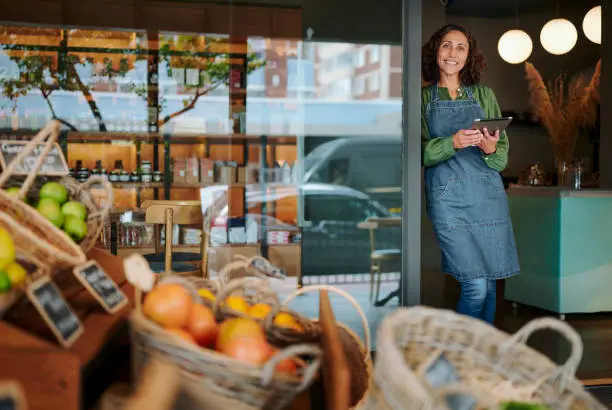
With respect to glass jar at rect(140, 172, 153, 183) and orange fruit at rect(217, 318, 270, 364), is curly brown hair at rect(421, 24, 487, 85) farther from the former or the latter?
glass jar at rect(140, 172, 153, 183)

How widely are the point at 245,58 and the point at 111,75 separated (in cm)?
126

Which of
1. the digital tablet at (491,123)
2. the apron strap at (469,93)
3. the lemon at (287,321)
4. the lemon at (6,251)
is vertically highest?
the apron strap at (469,93)

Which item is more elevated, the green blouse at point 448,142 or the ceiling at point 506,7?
the ceiling at point 506,7

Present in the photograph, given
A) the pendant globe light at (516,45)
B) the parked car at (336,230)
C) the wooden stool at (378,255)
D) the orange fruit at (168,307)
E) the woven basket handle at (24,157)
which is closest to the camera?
the orange fruit at (168,307)

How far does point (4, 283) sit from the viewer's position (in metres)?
1.24

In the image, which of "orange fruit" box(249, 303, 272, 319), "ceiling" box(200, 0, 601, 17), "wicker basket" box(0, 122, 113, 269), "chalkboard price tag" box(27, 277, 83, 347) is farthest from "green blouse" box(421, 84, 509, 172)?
"ceiling" box(200, 0, 601, 17)

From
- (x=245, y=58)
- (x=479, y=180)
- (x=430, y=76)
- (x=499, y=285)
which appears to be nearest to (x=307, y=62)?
(x=245, y=58)

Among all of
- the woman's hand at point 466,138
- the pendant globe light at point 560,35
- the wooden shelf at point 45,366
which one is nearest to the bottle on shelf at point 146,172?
the woman's hand at point 466,138

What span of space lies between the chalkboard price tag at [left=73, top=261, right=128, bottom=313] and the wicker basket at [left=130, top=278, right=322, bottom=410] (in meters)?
0.26

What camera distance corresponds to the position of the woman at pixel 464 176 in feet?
10.8

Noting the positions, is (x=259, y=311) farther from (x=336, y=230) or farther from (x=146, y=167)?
(x=146, y=167)

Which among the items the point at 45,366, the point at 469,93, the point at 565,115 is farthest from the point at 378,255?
the point at 565,115

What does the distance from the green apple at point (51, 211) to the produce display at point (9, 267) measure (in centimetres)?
29

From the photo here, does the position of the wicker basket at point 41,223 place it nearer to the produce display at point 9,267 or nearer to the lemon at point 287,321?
the produce display at point 9,267
